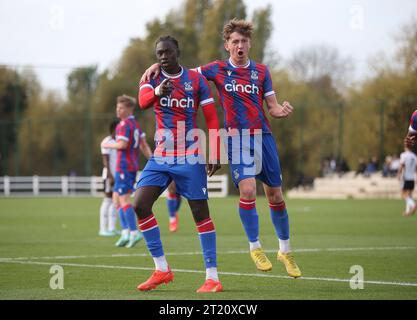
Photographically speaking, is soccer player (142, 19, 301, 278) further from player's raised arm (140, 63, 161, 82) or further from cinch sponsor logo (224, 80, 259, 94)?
player's raised arm (140, 63, 161, 82)

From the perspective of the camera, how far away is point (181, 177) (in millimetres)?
9406

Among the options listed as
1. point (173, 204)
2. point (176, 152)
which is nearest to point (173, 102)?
point (176, 152)

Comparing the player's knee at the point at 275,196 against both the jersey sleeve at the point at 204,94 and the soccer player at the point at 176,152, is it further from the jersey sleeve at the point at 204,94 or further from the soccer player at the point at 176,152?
the jersey sleeve at the point at 204,94

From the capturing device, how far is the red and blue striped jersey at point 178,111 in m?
9.38

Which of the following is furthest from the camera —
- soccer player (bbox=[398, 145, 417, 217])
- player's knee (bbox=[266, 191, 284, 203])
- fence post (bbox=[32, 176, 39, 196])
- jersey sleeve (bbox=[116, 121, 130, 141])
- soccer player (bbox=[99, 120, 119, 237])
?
fence post (bbox=[32, 176, 39, 196])

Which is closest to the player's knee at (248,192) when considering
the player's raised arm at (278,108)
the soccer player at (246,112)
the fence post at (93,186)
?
the soccer player at (246,112)

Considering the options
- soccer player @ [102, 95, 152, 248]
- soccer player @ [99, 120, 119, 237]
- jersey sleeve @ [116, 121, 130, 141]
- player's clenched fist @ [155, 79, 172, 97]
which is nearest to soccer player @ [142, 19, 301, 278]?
player's clenched fist @ [155, 79, 172, 97]

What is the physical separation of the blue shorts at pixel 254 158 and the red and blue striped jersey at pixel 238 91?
165 millimetres

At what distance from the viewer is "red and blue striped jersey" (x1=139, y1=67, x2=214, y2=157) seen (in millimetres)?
9383

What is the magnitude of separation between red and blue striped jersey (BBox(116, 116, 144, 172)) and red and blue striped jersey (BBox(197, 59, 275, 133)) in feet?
18.2

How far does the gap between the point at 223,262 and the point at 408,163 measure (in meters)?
16.4

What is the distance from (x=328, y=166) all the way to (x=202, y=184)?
1838 inches

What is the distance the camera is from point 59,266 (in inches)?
469
